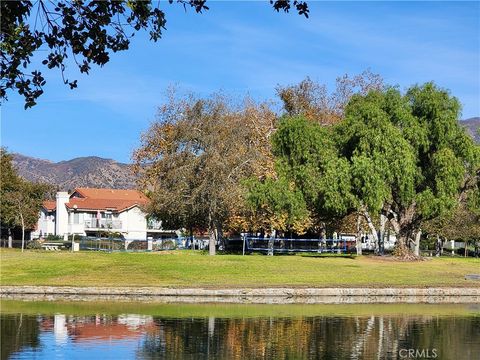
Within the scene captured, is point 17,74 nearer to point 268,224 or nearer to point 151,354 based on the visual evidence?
point 151,354

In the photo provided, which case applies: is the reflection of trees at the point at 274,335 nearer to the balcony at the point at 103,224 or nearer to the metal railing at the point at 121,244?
the metal railing at the point at 121,244

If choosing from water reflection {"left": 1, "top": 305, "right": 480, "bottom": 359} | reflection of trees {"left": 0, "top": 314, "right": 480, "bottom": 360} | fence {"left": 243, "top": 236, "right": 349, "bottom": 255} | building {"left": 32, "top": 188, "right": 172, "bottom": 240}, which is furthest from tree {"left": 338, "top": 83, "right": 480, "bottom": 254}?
building {"left": 32, "top": 188, "right": 172, "bottom": 240}

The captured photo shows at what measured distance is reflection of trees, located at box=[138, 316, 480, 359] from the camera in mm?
18516

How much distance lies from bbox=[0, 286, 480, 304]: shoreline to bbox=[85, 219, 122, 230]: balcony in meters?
63.6

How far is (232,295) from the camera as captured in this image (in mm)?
34312

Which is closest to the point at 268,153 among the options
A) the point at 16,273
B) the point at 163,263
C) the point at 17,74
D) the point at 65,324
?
the point at 163,263

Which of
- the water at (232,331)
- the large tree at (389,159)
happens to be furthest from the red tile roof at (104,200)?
the water at (232,331)

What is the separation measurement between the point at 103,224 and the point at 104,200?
20.1 feet

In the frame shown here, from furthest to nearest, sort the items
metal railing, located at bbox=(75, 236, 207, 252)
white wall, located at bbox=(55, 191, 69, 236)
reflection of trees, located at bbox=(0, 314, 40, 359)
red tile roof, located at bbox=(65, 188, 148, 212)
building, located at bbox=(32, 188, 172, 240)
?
white wall, located at bbox=(55, 191, 69, 236) < red tile roof, located at bbox=(65, 188, 148, 212) < building, located at bbox=(32, 188, 172, 240) < metal railing, located at bbox=(75, 236, 207, 252) < reflection of trees, located at bbox=(0, 314, 40, 359)

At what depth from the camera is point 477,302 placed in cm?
3450

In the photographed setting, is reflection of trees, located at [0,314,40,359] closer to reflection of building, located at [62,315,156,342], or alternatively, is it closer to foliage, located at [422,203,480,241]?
reflection of building, located at [62,315,156,342]

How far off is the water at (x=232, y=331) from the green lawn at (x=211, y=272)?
23.5 feet

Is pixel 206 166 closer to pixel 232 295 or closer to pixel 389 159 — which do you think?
pixel 389 159

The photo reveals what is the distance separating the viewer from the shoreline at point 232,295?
1272 inches
